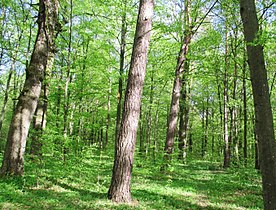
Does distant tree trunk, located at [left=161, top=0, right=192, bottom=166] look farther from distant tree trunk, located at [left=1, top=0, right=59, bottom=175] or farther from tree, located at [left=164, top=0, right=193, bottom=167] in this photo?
distant tree trunk, located at [left=1, top=0, right=59, bottom=175]

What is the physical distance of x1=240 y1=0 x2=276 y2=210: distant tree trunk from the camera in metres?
4.41

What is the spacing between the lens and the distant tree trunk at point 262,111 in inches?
174

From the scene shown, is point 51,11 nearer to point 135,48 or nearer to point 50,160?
point 135,48

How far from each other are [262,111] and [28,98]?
659 cm

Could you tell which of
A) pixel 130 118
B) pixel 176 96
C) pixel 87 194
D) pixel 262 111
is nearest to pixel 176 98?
pixel 176 96

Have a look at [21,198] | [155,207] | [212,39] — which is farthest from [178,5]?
[21,198]

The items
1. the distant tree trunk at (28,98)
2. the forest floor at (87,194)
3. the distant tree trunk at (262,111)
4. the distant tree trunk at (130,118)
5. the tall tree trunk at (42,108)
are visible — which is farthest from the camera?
the tall tree trunk at (42,108)

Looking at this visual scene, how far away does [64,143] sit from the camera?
7.89m

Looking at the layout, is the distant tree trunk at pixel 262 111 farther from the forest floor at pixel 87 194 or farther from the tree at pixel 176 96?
the tree at pixel 176 96

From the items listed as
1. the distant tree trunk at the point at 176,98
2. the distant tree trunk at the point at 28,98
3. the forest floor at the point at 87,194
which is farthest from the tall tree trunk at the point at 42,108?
the distant tree trunk at the point at 176,98

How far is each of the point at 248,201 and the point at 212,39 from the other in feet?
30.1

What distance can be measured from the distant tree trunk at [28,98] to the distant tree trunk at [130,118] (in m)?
3.27

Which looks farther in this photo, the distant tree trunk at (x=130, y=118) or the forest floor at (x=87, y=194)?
the distant tree trunk at (x=130, y=118)

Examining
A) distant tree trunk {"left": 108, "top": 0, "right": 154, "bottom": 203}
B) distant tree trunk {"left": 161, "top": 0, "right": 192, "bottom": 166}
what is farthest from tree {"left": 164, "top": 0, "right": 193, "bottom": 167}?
→ distant tree trunk {"left": 108, "top": 0, "right": 154, "bottom": 203}
